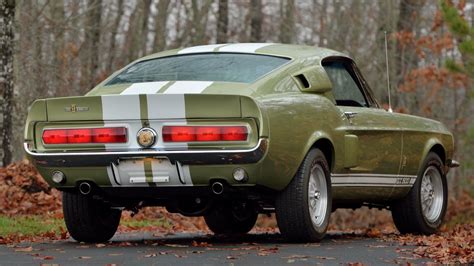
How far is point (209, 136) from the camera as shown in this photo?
8133 mm

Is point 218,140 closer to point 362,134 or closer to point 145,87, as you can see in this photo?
point 145,87

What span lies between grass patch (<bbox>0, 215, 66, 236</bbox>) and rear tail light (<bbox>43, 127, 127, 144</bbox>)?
2.56 metres

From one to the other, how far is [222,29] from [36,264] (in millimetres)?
25243

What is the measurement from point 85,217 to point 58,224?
3245 mm

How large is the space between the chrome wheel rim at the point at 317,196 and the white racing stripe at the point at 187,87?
1.08 m

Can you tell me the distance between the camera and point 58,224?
12.3 metres

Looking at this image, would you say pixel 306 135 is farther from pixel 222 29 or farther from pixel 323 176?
pixel 222 29

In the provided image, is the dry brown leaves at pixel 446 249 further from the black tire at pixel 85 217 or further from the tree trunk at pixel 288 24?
the tree trunk at pixel 288 24

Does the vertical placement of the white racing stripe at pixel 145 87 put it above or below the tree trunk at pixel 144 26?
below

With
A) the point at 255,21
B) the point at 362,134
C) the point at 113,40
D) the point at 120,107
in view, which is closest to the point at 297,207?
the point at 362,134

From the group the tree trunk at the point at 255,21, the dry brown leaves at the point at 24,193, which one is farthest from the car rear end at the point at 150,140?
the tree trunk at the point at 255,21

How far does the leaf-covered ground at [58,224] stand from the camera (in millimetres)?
8273

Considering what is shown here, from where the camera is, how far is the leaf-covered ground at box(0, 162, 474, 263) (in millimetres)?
8273

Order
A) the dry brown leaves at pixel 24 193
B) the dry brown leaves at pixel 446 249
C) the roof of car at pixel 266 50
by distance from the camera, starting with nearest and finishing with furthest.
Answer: the dry brown leaves at pixel 446 249, the roof of car at pixel 266 50, the dry brown leaves at pixel 24 193
